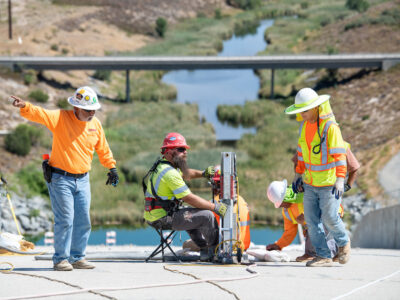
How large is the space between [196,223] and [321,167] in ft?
5.58

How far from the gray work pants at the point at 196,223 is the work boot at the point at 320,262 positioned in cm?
121

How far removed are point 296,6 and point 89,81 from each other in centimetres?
5373

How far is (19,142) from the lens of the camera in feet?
152

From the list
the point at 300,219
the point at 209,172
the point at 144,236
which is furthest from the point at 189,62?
the point at 209,172

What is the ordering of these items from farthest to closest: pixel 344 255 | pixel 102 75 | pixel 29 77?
pixel 102 75 → pixel 29 77 → pixel 344 255

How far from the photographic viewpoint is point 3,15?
84812 millimetres

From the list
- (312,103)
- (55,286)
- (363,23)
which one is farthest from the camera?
(363,23)

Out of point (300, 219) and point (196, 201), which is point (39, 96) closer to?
point (300, 219)

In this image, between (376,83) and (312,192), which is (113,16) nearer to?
(376,83)

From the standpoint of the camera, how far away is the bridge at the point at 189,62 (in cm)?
6241

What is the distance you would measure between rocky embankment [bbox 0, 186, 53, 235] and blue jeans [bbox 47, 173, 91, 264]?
25680mm

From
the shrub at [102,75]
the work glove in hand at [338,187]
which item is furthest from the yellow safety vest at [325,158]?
the shrub at [102,75]

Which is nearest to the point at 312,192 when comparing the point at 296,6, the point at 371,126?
the point at 371,126

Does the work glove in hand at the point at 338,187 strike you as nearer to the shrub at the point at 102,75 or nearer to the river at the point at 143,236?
the river at the point at 143,236
